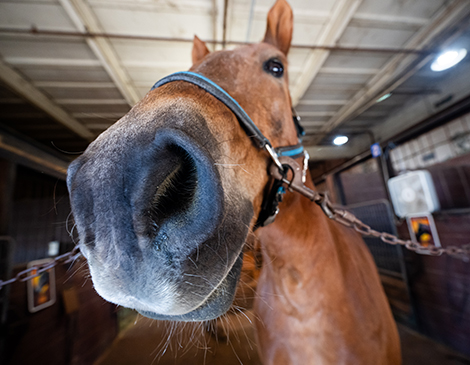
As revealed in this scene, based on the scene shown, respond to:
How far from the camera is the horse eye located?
3.64ft

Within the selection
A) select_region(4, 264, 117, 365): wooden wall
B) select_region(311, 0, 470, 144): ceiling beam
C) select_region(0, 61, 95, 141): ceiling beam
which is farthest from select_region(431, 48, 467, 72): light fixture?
select_region(0, 61, 95, 141): ceiling beam

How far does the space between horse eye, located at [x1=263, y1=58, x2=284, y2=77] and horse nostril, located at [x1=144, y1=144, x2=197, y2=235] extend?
82 centimetres

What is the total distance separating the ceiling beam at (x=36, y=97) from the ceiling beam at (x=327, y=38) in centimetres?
420

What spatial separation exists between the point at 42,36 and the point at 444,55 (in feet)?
19.0

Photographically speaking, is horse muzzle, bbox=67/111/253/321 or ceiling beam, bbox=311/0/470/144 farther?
ceiling beam, bbox=311/0/470/144

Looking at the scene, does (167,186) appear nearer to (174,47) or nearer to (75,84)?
(174,47)

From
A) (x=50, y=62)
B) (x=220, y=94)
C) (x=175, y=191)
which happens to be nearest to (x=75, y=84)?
(x=50, y=62)

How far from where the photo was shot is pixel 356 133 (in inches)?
271

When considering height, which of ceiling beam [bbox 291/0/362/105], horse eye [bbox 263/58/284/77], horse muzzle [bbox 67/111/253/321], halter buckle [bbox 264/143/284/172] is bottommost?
horse muzzle [bbox 67/111/253/321]

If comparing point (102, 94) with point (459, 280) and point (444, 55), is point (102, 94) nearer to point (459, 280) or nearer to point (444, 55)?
point (444, 55)

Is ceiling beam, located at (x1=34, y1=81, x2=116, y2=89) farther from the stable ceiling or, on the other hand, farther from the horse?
the horse

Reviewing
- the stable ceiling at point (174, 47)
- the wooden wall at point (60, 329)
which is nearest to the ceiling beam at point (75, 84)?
the stable ceiling at point (174, 47)

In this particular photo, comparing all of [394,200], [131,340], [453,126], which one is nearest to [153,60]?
[394,200]

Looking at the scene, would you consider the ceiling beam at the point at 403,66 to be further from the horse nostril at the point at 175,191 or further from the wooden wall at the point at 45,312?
the wooden wall at the point at 45,312
